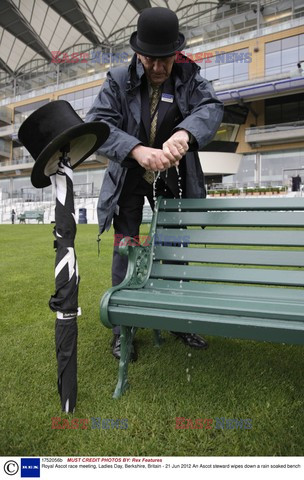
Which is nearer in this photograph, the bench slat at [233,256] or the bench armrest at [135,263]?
the bench armrest at [135,263]

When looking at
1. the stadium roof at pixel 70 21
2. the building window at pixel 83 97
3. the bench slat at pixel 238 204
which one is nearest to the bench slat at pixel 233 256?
the bench slat at pixel 238 204

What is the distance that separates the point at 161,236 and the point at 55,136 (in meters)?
1.01

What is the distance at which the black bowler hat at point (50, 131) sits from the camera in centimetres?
172

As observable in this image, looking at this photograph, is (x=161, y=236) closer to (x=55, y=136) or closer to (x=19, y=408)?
(x=55, y=136)

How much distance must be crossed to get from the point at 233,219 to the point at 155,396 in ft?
3.71

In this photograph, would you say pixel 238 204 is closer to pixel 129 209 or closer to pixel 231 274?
pixel 231 274


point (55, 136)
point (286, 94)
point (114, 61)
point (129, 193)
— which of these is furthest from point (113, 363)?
point (114, 61)

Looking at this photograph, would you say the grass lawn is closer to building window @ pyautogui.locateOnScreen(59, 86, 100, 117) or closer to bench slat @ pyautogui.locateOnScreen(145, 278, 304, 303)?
bench slat @ pyautogui.locateOnScreen(145, 278, 304, 303)

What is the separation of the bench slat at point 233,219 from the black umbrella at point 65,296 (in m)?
0.86

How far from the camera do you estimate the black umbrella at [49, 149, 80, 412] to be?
1794mm

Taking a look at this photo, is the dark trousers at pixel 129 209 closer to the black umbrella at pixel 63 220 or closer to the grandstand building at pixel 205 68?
the black umbrella at pixel 63 220

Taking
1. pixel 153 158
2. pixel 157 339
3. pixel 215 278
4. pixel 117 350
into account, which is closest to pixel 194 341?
pixel 157 339

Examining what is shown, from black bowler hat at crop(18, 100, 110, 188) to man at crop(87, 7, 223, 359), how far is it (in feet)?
1.21

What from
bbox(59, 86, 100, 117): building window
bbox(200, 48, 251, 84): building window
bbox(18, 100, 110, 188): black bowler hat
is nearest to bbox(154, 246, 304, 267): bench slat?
bbox(18, 100, 110, 188): black bowler hat
